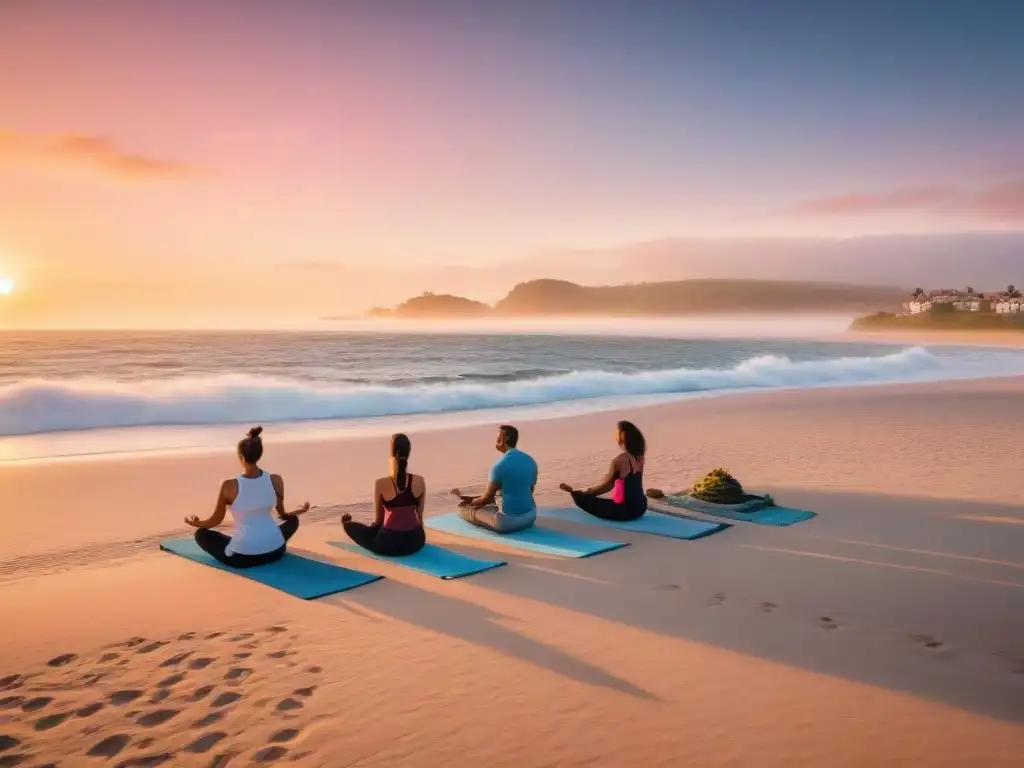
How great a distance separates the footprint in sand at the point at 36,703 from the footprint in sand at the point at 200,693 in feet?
2.83

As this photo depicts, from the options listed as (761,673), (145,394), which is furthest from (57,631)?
(145,394)

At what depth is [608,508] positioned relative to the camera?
29.0ft

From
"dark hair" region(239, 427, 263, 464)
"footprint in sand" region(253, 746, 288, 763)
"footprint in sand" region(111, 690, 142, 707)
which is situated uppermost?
"dark hair" region(239, 427, 263, 464)

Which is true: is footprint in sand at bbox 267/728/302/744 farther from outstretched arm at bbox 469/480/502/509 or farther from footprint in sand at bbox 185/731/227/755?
outstretched arm at bbox 469/480/502/509

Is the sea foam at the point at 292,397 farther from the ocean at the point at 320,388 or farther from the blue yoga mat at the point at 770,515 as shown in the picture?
the blue yoga mat at the point at 770,515

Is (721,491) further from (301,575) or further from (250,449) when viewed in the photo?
(250,449)

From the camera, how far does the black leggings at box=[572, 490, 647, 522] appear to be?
347 inches

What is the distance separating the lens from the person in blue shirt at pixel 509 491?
819 cm

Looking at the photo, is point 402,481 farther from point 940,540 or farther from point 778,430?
point 778,430

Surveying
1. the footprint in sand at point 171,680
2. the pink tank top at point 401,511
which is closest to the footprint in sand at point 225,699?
the footprint in sand at point 171,680

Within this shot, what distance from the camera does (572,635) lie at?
218 inches

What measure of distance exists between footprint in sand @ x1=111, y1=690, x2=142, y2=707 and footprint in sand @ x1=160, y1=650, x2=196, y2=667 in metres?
0.39

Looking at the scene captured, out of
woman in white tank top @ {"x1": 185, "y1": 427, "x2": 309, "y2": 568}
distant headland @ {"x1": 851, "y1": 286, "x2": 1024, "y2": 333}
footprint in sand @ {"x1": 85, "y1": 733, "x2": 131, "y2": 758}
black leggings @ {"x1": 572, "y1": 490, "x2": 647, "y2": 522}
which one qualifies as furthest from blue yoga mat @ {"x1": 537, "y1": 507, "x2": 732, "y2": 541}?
distant headland @ {"x1": 851, "y1": 286, "x2": 1024, "y2": 333}

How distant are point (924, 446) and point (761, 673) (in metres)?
11.2
